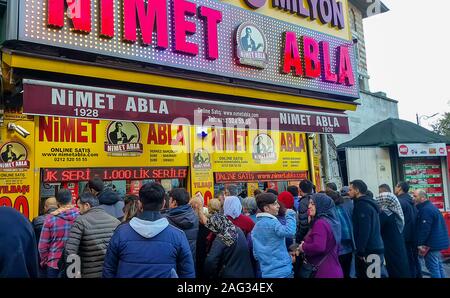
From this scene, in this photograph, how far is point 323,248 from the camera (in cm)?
424

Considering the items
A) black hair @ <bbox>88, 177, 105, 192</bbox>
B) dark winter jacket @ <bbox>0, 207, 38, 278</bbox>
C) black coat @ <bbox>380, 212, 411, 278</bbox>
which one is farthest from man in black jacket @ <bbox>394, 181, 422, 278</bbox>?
dark winter jacket @ <bbox>0, 207, 38, 278</bbox>

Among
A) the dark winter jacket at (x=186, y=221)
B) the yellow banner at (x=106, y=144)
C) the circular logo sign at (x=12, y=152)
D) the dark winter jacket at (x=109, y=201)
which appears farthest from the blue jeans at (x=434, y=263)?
the circular logo sign at (x=12, y=152)

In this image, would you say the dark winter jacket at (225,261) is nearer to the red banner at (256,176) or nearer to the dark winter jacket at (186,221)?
the dark winter jacket at (186,221)

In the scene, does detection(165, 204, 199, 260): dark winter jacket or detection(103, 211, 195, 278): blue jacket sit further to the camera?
detection(165, 204, 199, 260): dark winter jacket

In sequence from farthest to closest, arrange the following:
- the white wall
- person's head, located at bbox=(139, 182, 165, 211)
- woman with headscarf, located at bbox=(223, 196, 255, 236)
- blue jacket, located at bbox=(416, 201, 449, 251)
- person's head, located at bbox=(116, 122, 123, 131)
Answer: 1. the white wall
2. person's head, located at bbox=(116, 122, 123, 131)
3. blue jacket, located at bbox=(416, 201, 449, 251)
4. woman with headscarf, located at bbox=(223, 196, 255, 236)
5. person's head, located at bbox=(139, 182, 165, 211)

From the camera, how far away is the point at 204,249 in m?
4.30

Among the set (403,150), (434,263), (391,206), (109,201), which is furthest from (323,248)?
(403,150)

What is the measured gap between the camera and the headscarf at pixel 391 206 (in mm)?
5668

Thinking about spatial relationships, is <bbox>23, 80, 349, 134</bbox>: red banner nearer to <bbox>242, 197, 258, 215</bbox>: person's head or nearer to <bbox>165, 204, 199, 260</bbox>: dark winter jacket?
<bbox>242, 197, 258, 215</bbox>: person's head

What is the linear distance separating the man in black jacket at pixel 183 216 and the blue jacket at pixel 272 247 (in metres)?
0.72

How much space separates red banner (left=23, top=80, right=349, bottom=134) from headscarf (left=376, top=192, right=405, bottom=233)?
3948mm

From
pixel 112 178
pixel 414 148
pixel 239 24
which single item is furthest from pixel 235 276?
pixel 414 148

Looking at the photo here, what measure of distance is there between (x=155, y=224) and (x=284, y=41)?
27.9 ft

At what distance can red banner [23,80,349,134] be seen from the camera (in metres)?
6.21
